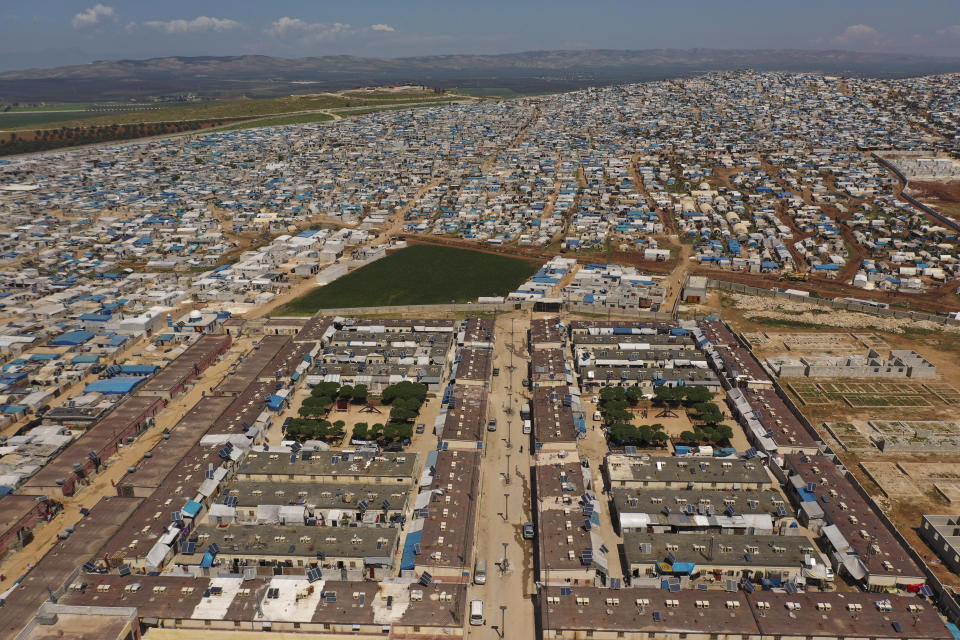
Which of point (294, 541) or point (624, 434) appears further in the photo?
point (624, 434)

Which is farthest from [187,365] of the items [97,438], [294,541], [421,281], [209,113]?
[209,113]

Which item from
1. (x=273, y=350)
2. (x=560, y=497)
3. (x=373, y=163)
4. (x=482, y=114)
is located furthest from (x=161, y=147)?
(x=560, y=497)

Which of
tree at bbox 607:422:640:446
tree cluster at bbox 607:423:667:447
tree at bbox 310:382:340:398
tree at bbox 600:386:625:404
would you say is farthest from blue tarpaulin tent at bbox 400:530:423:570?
tree at bbox 600:386:625:404

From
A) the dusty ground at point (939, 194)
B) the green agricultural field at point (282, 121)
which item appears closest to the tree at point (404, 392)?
the dusty ground at point (939, 194)

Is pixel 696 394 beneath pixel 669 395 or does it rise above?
above

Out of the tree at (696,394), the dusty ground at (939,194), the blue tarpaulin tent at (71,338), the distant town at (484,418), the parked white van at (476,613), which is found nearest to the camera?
the parked white van at (476,613)

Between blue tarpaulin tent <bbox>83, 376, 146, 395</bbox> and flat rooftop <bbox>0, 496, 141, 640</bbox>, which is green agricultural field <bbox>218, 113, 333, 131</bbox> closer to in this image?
blue tarpaulin tent <bbox>83, 376, 146, 395</bbox>

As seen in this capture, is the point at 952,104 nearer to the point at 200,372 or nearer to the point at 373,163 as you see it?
the point at 373,163

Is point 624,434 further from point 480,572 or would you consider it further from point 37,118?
point 37,118

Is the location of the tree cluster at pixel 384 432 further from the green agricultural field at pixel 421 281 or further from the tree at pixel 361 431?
the green agricultural field at pixel 421 281
